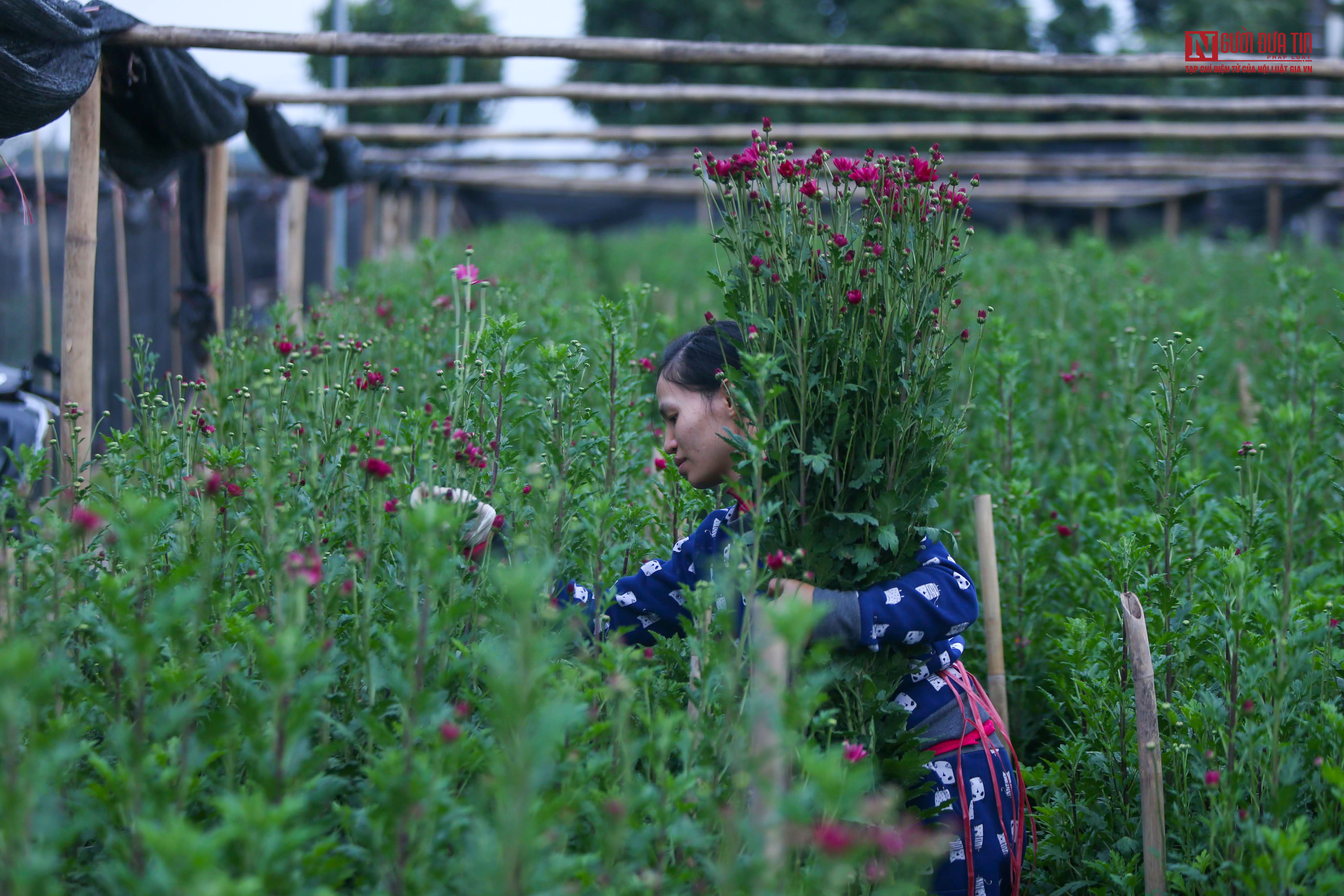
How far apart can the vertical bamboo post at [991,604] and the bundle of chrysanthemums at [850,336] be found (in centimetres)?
90

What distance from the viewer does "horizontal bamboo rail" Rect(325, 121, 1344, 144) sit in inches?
292

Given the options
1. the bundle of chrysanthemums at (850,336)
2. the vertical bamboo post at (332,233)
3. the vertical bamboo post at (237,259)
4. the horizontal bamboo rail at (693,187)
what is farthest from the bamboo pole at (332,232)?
the bundle of chrysanthemums at (850,336)

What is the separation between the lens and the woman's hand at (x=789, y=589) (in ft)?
6.10

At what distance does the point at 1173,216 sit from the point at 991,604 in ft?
54.2

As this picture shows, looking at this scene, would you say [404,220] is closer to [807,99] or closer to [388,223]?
[388,223]

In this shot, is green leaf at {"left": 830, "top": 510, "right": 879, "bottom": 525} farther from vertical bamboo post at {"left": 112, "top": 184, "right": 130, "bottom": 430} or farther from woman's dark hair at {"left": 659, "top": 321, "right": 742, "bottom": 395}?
vertical bamboo post at {"left": 112, "top": 184, "right": 130, "bottom": 430}

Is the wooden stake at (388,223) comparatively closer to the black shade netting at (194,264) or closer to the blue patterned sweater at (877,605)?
the black shade netting at (194,264)

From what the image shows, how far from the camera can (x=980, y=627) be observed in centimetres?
358

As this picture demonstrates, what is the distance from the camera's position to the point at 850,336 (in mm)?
2143

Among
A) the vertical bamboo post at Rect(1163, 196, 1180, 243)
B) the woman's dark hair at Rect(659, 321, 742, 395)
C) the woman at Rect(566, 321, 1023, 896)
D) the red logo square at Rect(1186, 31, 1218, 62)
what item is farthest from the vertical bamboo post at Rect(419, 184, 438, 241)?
the woman at Rect(566, 321, 1023, 896)

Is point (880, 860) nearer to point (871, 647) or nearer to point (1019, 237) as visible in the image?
point (871, 647)

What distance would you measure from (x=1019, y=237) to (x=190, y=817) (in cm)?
861

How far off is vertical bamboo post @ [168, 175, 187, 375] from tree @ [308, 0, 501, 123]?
20373 millimetres

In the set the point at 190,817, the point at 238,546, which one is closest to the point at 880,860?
the point at 190,817
